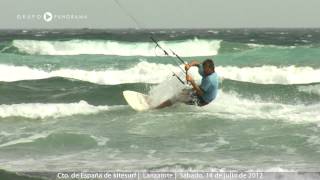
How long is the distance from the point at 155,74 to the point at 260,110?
8.35m

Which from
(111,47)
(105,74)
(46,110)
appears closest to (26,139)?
(46,110)

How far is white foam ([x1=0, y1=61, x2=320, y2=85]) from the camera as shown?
838 inches

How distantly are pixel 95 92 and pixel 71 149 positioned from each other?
24.5 feet

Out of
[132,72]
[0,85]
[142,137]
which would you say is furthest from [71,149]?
[132,72]

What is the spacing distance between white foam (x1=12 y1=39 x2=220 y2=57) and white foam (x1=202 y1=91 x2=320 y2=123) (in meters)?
18.4

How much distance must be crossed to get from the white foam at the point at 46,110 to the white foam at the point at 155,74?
723cm

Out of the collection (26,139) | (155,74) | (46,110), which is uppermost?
(155,74)

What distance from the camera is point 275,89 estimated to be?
1744cm

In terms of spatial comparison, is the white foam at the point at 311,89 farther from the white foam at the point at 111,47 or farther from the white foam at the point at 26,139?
the white foam at the point at 111,47

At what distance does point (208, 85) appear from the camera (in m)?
12.0

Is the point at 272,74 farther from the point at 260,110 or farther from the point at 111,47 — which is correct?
the point at 111,47

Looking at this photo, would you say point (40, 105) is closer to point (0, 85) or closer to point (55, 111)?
point (55, 111)

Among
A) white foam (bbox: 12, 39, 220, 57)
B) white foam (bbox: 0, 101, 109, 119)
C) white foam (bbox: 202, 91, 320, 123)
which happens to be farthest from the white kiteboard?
white foam (bbox: 12, 39, 220, 57)

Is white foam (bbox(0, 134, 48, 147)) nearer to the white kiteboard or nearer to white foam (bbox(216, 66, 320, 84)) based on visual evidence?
the white kiteboard
